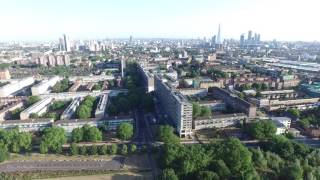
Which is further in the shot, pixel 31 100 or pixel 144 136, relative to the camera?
pixel 31 100

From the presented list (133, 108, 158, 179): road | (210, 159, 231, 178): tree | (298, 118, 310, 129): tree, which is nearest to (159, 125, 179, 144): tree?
(133, 108, 158, 179): road

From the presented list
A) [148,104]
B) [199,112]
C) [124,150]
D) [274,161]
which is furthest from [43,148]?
[274,161]

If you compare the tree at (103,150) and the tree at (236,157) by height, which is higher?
the tree at (236,157)

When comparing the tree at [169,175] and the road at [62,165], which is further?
the road at [62,165]

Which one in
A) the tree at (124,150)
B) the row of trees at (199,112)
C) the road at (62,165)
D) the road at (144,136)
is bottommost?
the road at (62,165)

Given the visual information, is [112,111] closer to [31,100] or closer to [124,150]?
[124,150]

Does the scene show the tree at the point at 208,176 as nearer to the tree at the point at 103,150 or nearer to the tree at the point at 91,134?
the tree at the point at 103,150

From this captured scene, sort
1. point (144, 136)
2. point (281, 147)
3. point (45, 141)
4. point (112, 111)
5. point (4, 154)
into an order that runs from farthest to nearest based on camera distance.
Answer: point (112, 111) → point (144, 136) → point (45, 141) → point (281, 147) → point (4, 154)

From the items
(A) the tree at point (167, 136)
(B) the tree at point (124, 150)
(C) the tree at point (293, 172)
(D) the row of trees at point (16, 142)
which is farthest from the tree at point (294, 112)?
(D) the row of trees at point (16, 142)

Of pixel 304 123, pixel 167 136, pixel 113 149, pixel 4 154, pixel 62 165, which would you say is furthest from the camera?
pixel 304 123
